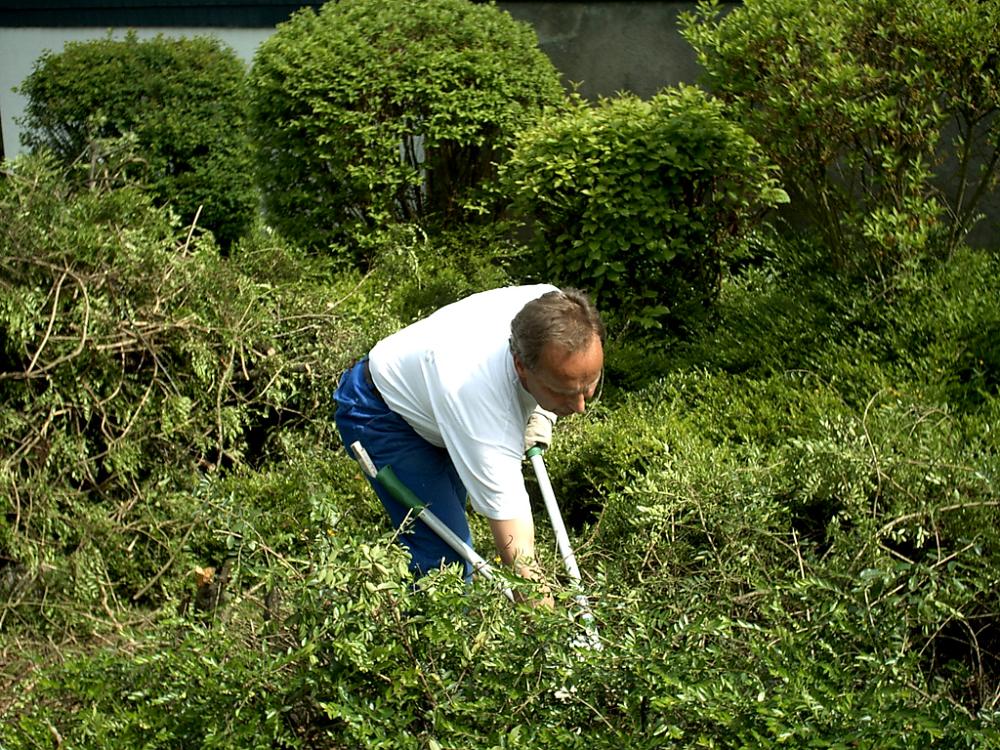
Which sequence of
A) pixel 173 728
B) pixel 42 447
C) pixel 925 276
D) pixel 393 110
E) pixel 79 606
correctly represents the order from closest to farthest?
pixel 173 728, pixel 79 606, pixel 42 447, pixel 925 276, pixel 393 110

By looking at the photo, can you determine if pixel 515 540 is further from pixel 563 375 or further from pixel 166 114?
pixel 166 114

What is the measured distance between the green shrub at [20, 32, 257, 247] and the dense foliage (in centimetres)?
189

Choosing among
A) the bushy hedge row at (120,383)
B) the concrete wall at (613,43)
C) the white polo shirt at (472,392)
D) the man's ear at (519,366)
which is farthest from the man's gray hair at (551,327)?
the concrete wall at (613,43)

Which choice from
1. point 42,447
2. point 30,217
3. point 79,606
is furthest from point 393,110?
point 79,606

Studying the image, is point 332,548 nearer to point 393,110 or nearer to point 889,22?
point 889,22

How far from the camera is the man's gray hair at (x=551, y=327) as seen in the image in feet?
12.0

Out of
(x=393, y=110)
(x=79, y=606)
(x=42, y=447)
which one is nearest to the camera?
(x=79, y=606)

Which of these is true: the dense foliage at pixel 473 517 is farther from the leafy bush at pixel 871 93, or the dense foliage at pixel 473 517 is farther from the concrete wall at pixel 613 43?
the concrete wall at pixel 613 43

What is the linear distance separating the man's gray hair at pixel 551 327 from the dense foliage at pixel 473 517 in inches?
26.5

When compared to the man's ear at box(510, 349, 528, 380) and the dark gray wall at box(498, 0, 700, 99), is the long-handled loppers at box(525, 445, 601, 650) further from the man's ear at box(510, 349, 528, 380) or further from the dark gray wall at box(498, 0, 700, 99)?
the dark gray wall at box(498, 0, 700, 99)

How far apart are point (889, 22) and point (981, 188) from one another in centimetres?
97

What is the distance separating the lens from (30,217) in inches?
226

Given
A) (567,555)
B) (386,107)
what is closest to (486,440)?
(567,555)

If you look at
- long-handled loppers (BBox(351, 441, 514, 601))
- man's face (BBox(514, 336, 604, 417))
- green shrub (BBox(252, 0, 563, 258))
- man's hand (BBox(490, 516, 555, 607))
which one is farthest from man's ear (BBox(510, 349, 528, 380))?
green shrub (BBox(252, 0, 563, 258))
